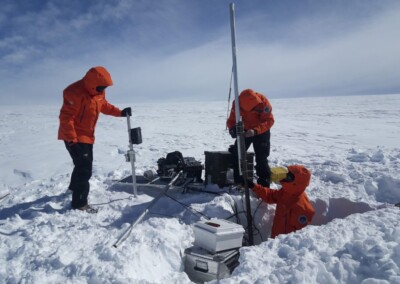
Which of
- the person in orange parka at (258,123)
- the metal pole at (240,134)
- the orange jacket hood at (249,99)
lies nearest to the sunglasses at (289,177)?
the metal pole at (240,134)

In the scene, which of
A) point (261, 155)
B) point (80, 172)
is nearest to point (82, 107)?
point (80, 172)

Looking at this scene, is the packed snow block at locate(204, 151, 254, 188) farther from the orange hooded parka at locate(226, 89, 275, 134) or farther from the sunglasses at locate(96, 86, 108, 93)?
the sunglasses at locate(96, 86, 108, 93)

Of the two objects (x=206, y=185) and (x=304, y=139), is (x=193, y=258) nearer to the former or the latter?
(x=206, y=185)

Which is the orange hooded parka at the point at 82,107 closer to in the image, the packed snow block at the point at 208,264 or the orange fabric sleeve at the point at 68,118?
the orange fabric sleeve at the point at 68,118

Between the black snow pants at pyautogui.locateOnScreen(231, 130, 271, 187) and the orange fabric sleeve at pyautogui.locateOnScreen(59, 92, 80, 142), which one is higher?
the orange fabric sleeve at pyautogui.locateOnScreen(59, 92, 80, 142)

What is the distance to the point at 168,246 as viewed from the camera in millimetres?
3381

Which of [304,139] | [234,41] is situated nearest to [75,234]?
[234,41]

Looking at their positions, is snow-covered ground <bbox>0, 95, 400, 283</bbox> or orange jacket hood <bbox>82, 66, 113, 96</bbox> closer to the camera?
snow-covered ground <bbox>0, 95, 400, 283</bbox>

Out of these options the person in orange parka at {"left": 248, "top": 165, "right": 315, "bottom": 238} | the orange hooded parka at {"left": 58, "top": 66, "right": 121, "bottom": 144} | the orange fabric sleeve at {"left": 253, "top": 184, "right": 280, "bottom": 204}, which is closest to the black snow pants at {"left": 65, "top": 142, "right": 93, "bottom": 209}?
the orange hooded parka at {"left": 58, "top": 66, "right": 121, "bottom": 144}

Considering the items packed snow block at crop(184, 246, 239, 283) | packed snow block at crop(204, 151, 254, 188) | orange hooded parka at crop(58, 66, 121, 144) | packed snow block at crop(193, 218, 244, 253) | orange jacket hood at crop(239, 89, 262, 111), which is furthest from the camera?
packed snow block at crop(204, 151, 254, 188)

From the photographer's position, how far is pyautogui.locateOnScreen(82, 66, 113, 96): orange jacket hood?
431 centimetres

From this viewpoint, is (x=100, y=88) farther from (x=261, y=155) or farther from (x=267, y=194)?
(x=267, y=194)

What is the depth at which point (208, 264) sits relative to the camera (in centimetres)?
317

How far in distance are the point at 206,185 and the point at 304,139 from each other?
8.83m
